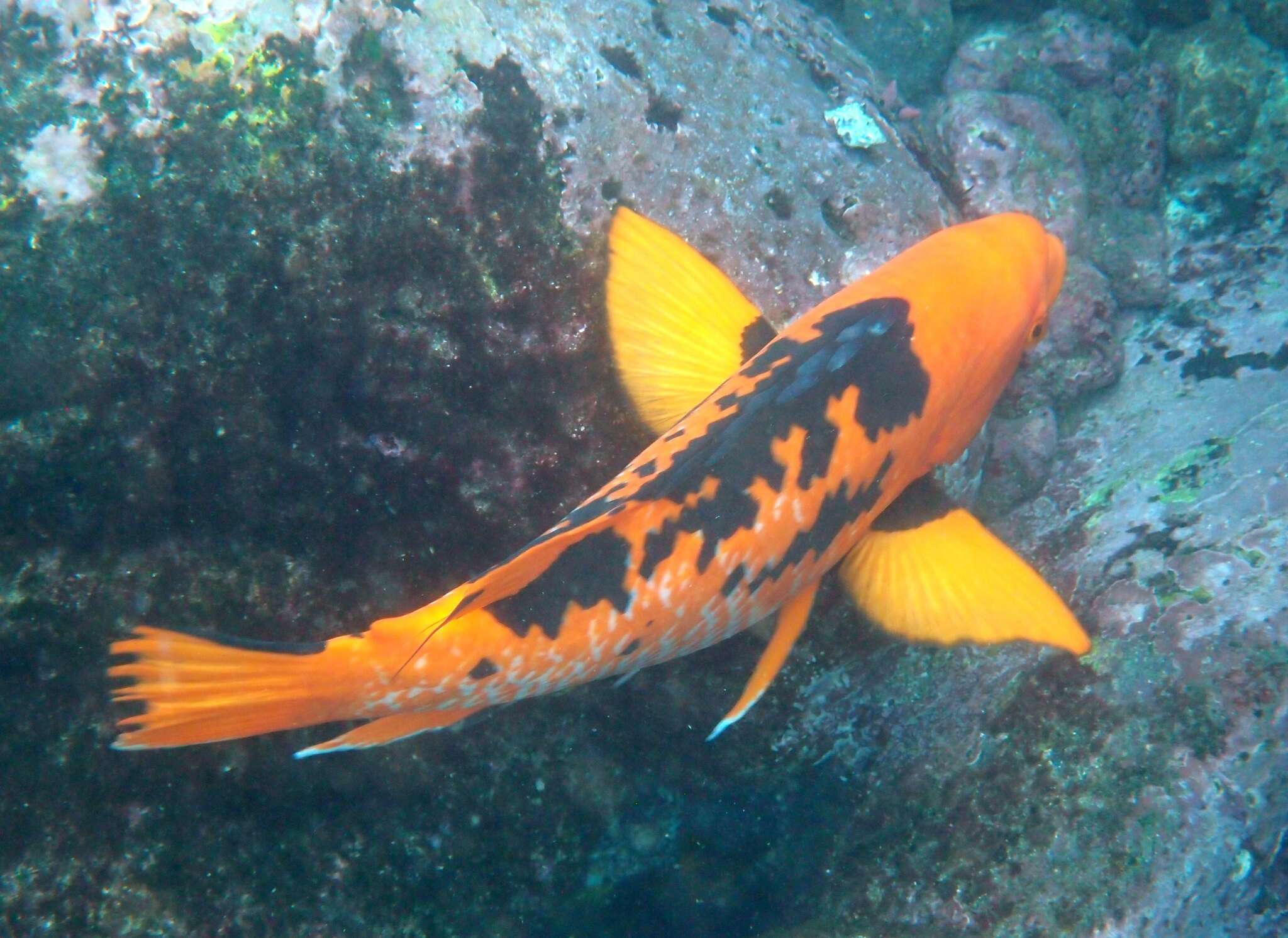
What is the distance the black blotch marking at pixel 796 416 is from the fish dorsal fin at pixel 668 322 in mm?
256

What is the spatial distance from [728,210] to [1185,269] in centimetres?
398

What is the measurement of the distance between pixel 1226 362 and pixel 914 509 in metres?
2.75

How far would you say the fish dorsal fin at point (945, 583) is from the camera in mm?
2812

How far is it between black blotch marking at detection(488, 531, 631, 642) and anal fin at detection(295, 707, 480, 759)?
16.4 inches

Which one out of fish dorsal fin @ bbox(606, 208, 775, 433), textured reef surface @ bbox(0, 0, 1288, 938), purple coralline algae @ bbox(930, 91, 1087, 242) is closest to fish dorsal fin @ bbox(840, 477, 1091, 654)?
textured reef surface @ bbox(0, 0, 1288, 938)

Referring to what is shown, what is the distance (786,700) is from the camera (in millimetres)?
3361

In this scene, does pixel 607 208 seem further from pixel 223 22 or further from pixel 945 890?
pixel 945 890

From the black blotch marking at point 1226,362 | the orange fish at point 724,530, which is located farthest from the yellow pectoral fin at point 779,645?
the black blotch marking at point 1226,362

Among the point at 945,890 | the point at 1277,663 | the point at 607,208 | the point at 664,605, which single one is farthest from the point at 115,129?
the point at 1277,663

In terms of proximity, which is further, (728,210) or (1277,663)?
(728,210)

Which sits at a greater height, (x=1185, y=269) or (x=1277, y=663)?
(x=1185, y=269)

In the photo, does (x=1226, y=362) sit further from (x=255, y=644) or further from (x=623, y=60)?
(x=255, y=644)

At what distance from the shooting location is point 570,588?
221cm

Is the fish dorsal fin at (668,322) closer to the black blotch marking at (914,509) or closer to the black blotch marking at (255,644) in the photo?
the black blotch marking at (914,509)
